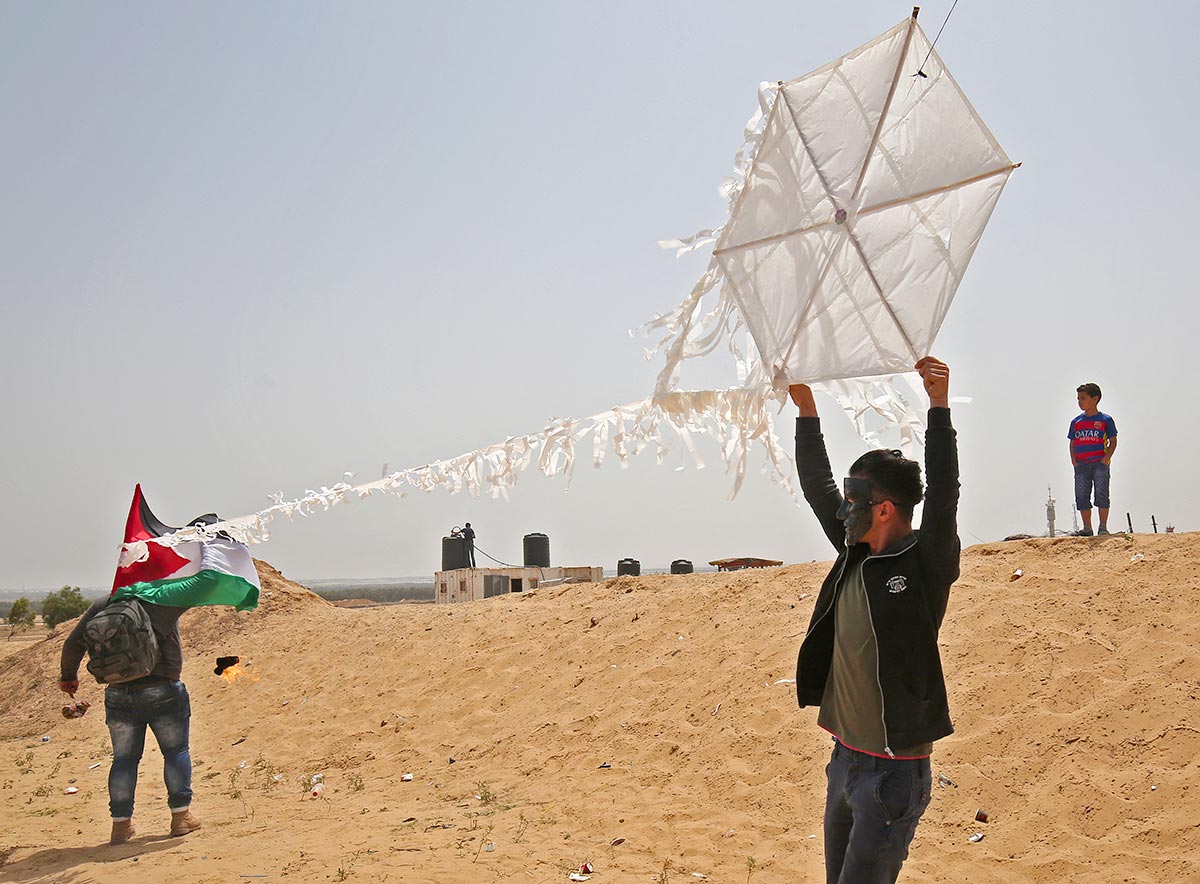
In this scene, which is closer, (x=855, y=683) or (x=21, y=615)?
(x=855, y=683)

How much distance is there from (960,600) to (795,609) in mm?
1529

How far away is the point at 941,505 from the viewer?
2742 mm

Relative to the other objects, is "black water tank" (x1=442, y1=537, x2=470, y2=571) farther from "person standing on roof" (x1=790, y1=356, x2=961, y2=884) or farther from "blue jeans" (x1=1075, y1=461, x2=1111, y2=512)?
"person standing on roof" (x1=790, y1=356, x2=961, y2=884)

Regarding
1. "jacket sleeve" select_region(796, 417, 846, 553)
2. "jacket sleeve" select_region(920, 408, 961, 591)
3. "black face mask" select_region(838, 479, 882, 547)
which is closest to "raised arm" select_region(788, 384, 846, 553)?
"jacket sleeve" select_region(796, 417, 846, 553)

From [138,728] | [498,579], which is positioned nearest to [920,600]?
[138,728]

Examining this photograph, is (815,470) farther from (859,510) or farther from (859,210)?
(859,210)

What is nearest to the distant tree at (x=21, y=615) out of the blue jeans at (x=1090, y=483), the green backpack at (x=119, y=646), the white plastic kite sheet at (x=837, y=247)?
the green backpack at (x=119, y=646)

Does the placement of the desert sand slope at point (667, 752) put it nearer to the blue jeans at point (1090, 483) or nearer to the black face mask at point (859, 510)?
the blue jeans at point (1090, 483)

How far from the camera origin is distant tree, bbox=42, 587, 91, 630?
1522 inches

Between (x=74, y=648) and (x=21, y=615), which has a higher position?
(x=21, y=615)

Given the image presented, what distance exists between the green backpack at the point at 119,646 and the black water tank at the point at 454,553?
12.3 meters

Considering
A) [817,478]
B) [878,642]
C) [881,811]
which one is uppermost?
[817,478]

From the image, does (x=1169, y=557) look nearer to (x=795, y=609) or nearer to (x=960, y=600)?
(x=960, y=600)

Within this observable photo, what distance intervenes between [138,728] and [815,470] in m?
4.26
